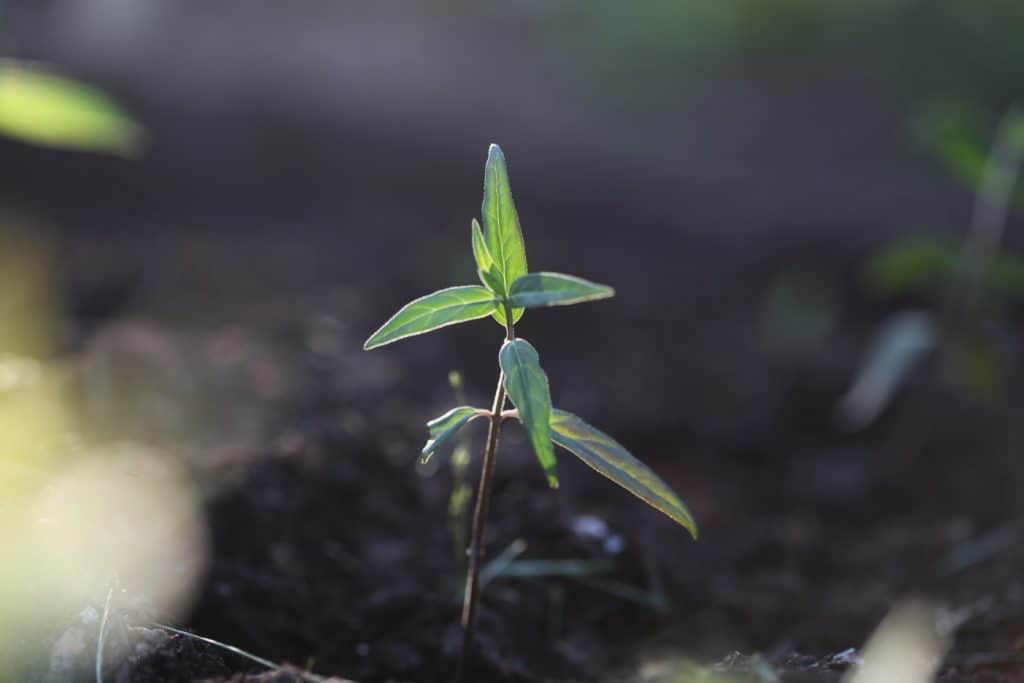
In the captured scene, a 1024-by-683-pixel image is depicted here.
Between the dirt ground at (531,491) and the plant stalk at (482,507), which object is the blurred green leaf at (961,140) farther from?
the plant stalk at (482,507)

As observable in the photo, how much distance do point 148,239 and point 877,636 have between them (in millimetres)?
3041

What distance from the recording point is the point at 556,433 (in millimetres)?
1167

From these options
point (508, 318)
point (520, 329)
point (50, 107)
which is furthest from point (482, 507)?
point (520, 329)

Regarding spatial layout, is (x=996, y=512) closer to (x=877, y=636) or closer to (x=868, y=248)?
(x=877, y=636)

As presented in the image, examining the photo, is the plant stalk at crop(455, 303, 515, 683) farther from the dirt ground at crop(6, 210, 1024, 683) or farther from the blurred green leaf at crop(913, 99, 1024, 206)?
the blurred green leaf at crop(913, 99, 1024, 206)

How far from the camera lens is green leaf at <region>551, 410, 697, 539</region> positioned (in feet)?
3.77

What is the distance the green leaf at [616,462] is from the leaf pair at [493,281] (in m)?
0.15

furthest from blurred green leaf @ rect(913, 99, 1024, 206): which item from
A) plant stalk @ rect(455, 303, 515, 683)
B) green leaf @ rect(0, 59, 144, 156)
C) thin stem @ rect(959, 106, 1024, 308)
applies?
green leaf @ rect(0, 59, 144, 156)

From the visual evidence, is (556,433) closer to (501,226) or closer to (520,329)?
(501,226)

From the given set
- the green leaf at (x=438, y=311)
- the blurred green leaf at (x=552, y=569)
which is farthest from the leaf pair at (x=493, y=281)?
the blurred green leaf at (x=552, y=569)

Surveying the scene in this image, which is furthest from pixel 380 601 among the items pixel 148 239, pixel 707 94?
pixel 707 94

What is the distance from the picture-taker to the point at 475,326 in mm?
3205

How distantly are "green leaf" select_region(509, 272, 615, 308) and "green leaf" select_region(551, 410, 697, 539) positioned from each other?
0.16m

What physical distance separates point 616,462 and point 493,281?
0.27 metres
